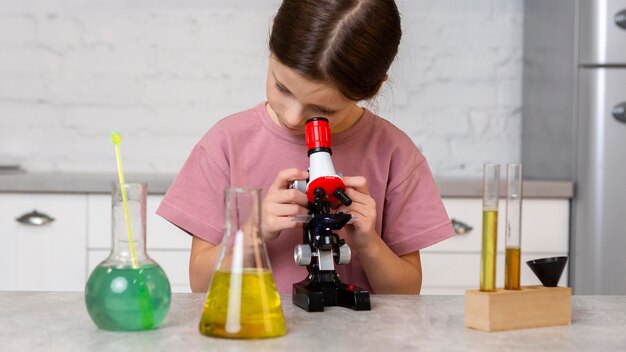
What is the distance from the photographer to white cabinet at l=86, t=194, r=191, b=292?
2443mm

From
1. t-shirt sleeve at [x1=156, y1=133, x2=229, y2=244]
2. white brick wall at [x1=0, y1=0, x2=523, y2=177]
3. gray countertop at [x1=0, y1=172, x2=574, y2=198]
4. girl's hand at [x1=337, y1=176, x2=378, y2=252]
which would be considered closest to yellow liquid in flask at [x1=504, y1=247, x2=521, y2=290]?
girl's hand at [x1=337, y1=176, x2=378, y2=252]

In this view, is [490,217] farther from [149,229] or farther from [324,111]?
[149,229]

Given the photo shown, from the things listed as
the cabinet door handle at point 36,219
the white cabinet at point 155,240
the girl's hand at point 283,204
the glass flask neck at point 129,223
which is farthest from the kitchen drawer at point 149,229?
the glass flask neck at point 129,223

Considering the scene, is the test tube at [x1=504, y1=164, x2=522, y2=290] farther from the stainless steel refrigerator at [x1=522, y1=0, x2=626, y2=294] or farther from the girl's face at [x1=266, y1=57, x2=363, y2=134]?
the stainless steel refrigerator at [x1=522, y1=0, x2=626, y2=294]

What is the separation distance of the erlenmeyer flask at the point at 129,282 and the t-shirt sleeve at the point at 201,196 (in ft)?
1.89

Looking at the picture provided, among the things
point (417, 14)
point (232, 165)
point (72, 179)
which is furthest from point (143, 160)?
point (232, 165)

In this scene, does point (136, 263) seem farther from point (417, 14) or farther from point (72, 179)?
point (417, 14)

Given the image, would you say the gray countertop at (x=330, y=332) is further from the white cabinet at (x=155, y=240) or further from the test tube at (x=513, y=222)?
the white cabinet at (x=155, y=240)

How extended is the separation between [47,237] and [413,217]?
4.10ft

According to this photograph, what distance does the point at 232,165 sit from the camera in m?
1.62

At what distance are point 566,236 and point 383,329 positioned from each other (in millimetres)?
1705

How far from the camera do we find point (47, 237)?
245 centimetres

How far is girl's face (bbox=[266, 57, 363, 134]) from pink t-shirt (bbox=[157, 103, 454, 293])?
0.21 metres

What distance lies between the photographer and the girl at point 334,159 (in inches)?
54.4
